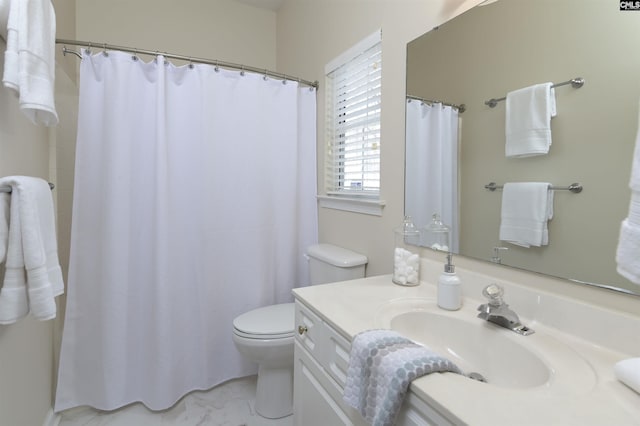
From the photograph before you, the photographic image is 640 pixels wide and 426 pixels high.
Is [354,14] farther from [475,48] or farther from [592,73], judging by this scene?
[592,73]

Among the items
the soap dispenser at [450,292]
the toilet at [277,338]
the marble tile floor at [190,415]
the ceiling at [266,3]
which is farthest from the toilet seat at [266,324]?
the ceiling at [266,3]

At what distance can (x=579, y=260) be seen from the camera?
2.85 feet

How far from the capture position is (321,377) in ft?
3.46

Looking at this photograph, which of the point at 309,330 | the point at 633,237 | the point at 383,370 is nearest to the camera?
the point at 633,237

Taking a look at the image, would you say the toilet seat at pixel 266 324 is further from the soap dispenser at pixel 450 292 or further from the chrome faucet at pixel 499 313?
the chrome faucet at pixel 499 313

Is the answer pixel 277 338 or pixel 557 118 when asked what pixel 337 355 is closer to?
pixel 277 338

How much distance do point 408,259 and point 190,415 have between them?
1.43 metres

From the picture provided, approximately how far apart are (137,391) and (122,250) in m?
0.78

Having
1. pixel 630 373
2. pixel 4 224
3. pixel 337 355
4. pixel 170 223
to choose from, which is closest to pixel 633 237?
pixel 630 373

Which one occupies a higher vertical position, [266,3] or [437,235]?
[266,3]

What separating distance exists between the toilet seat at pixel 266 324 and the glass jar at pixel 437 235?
81cm

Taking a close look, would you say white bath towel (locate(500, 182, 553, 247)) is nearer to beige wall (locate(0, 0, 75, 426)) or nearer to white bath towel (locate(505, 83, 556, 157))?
white bath towel (locate(505, 83, 556, 157))

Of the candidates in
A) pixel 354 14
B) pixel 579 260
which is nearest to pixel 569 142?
pixel 579 260

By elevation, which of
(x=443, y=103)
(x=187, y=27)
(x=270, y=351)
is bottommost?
(x=270, y=351)
